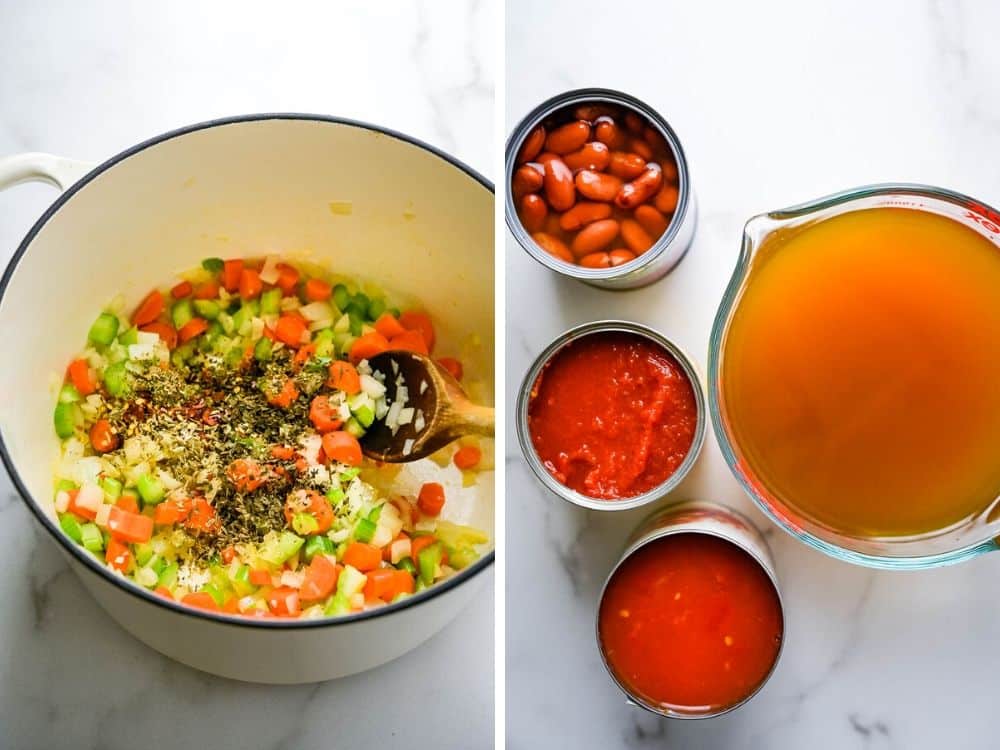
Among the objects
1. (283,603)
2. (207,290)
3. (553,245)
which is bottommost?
(283,603)

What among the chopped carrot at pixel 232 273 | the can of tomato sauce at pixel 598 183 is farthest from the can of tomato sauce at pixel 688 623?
the chopped carrot at pixel 232 273

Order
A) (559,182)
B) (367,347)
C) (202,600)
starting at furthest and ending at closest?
(367,347), (202,600), (559,182)

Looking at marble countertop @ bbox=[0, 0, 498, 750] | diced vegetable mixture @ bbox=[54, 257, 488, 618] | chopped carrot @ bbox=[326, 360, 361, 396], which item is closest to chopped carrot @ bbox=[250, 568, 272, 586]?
diced vegetable mixture @ bbox=[54, 257, 488, 618]

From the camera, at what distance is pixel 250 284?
1177 mm

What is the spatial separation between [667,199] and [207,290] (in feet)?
1.84

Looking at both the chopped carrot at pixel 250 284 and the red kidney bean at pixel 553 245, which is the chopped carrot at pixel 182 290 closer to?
the chopped carrot at pixel 250 284

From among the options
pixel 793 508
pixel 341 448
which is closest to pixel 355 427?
pixel 341 448

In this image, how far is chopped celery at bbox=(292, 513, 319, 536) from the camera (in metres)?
1.09

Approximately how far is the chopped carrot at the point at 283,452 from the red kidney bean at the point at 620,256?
42 centimetres

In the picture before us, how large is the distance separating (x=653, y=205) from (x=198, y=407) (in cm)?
54

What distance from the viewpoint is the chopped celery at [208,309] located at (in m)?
1.17

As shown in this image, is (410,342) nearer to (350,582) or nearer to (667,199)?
(350,582)

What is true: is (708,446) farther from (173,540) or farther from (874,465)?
(173,540)

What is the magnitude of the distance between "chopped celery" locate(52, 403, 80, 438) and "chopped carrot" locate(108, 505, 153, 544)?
0.10m
